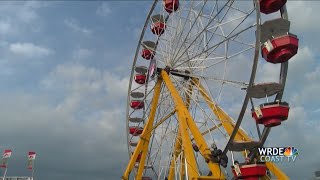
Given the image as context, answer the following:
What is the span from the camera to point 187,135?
26641 mm

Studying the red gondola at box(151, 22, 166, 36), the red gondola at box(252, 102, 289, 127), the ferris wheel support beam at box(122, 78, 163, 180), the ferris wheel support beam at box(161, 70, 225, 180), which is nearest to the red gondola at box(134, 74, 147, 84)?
the ferris wheel support beam at box(122, 78, 163, 180)

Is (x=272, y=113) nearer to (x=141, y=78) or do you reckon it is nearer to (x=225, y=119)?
(x=225, y=119)

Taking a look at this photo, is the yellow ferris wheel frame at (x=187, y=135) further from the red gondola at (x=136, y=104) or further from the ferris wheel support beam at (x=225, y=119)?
the red gondola at (x=136, y=104)

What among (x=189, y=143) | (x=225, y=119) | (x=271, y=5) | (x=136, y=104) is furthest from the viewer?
(x=136, y=104)

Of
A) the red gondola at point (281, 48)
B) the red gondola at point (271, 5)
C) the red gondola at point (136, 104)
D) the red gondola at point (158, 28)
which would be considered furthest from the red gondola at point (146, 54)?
the red gondola at point (281, 48)

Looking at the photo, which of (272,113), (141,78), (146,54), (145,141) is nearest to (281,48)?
(272,113)

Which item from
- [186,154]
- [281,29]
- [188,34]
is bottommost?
[186,154]

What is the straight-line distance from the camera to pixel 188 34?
31.3 metres

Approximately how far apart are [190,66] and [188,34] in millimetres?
2462

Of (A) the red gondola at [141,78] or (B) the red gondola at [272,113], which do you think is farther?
(A) the red gondola at [141,78]

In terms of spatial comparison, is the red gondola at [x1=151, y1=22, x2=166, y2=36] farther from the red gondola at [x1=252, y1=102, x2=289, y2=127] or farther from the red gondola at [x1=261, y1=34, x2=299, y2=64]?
the red gondola at [x1=252, y1=102, x2=289, y2=127]

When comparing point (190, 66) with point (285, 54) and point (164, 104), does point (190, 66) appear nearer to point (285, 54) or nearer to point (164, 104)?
point (164, 104)

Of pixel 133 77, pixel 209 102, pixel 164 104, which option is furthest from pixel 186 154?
pixel 133 77

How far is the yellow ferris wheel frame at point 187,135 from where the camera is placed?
81.5ft
